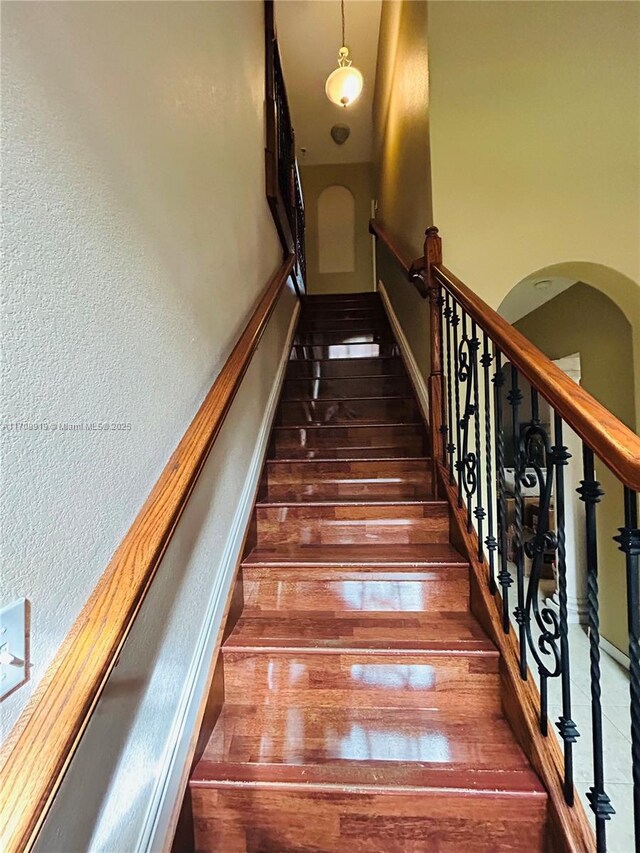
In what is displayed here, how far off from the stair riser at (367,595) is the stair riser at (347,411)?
125 centimetres

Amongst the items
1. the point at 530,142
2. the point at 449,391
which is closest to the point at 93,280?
the point at 449,391

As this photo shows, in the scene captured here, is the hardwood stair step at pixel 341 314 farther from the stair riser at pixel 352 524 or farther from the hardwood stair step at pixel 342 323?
the stair riser at pixel 352 524

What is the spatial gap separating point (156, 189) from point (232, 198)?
2.59 feet

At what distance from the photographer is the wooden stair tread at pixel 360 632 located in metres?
1.28

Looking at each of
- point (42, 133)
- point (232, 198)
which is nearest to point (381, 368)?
point (232, 198)

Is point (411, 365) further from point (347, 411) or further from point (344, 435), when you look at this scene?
point (344, 435)

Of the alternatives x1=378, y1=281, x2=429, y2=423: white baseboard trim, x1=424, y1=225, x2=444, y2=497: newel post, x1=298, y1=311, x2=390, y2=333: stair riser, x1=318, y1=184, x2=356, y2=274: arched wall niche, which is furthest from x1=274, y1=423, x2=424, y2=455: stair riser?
x1=318, y1=184, x2=356, y2=274: arched wall niche

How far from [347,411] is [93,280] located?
2123 millimetres

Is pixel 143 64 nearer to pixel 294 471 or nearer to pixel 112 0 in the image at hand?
pixel 112 0

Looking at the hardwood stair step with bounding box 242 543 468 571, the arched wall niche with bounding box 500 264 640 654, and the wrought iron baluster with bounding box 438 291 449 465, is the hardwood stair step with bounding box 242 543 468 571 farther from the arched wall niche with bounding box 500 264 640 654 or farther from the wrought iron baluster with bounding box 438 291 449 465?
the arched wall niche with bounding box 500 264 640 654

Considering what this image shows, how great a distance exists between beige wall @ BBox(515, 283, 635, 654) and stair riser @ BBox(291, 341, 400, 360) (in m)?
1.37

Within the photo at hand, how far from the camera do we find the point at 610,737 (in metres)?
2.30

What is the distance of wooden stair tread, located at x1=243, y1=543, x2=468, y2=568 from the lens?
1.58 meters

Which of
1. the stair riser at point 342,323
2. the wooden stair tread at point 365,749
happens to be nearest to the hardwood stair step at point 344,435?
the wooden stair tread at point 365,749
